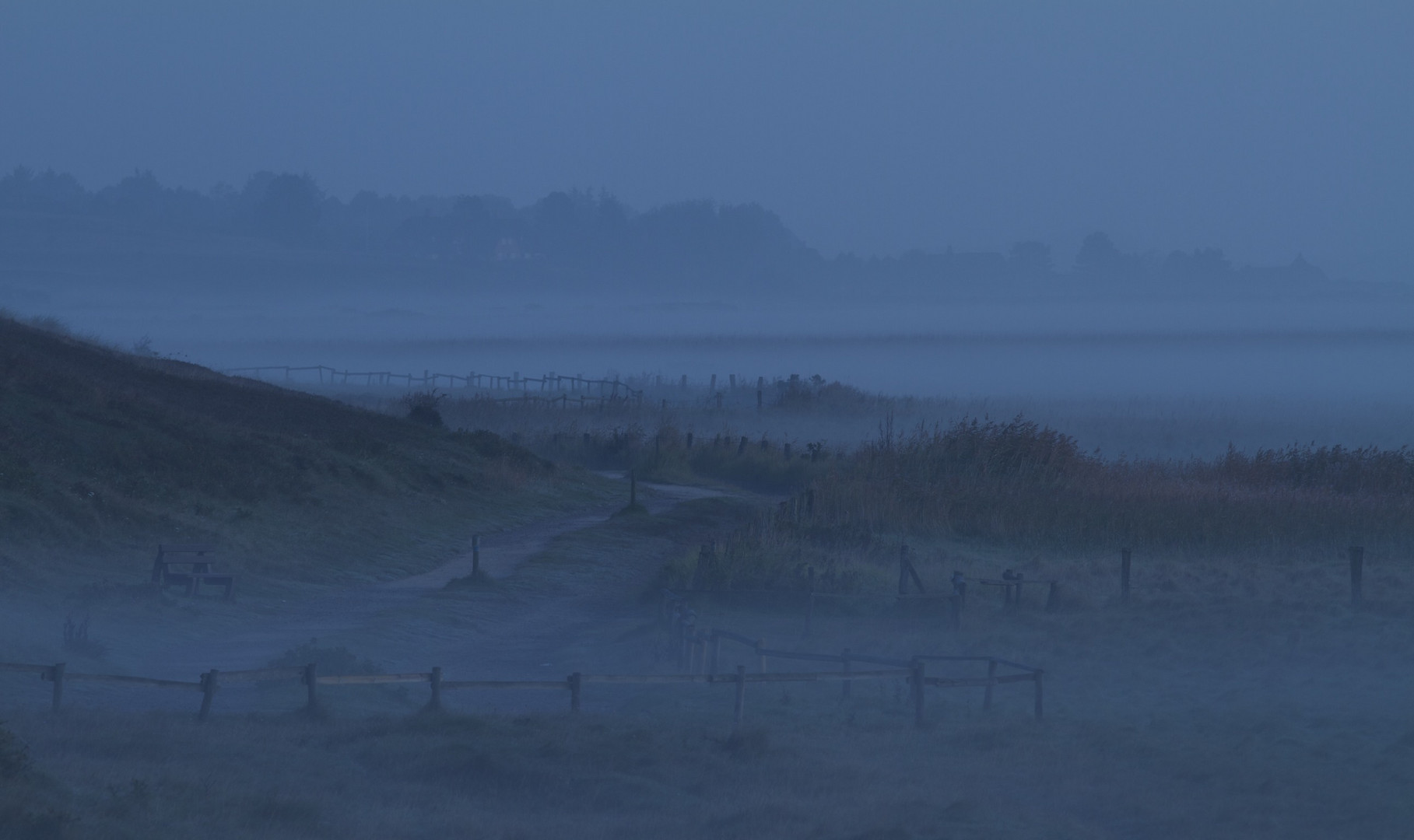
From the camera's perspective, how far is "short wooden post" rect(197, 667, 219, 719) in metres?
9.73

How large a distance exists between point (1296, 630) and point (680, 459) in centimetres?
2430

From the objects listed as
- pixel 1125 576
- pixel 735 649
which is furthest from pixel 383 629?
pixel 1125 576

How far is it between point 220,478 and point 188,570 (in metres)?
6.29

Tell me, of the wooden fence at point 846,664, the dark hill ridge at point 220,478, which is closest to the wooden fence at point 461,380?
the dark hill ridge at point 220,478

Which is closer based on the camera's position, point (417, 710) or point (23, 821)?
point (23, 821)

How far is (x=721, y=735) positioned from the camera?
10570mm

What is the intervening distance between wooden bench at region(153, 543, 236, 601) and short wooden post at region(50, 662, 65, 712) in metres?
5.85

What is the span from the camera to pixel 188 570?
52.2ft

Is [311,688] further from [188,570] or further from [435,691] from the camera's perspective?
[188,570]

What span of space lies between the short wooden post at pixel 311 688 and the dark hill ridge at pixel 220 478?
21.8 feet

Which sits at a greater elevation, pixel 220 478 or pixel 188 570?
pixel 220 478

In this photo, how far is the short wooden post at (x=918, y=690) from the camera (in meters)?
11.4

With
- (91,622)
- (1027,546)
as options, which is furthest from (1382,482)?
(91,622)

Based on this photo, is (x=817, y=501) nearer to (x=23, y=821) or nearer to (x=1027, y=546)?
(x=1027, y=546)
